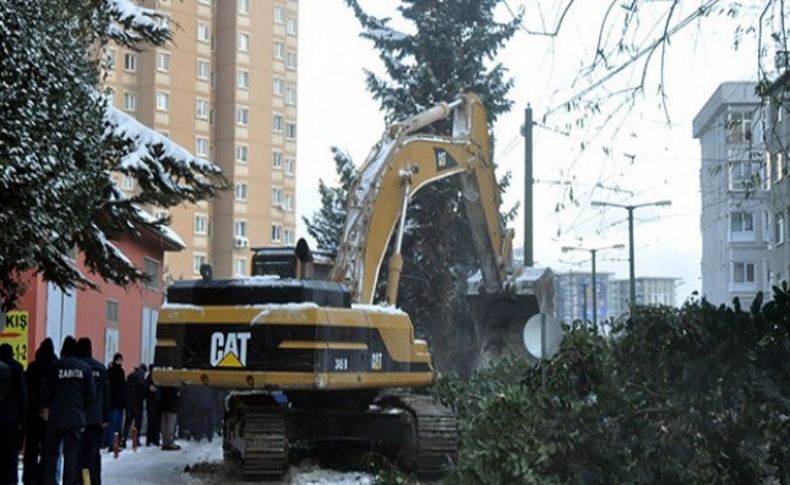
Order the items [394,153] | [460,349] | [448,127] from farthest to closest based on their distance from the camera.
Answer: [460,349] < [448,127] < [394,153]

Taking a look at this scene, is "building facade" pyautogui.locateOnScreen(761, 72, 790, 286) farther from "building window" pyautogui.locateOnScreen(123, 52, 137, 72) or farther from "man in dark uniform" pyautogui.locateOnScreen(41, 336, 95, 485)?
"building window" pyautogui.locateOnScreen(123, 52, 137, 72)

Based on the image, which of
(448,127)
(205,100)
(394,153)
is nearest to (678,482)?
(394,153)

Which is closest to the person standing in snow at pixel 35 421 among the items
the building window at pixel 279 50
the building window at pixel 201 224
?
the building window at pixel 201 224

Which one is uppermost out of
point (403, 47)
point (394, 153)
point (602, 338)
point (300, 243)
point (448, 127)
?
point (403, 47)

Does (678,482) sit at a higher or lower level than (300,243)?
lower

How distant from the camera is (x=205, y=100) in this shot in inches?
3007

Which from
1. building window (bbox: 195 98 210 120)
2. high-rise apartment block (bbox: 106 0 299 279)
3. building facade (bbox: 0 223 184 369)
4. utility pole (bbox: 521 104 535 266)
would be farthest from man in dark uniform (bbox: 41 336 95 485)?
building window (bbox: 195 98 210 120)

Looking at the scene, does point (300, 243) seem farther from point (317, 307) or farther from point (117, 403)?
point (117, 403)

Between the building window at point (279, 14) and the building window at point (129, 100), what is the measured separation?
36.4 ft

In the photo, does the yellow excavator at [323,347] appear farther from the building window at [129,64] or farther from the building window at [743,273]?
the building window at [129,64]

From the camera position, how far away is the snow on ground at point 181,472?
15391 millimetres

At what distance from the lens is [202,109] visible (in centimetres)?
7612

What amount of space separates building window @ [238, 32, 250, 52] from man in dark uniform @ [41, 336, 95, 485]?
215 ft

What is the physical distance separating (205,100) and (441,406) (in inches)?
2441
